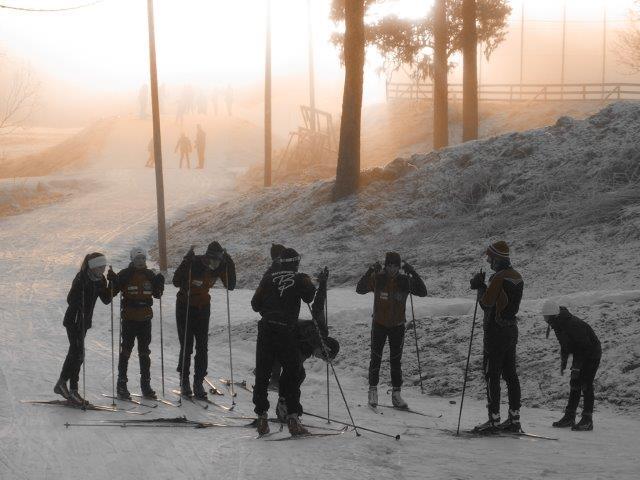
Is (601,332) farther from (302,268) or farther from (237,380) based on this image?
(302,268)

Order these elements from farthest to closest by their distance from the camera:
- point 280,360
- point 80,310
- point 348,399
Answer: point 348,399, point 80,310, point 280,360

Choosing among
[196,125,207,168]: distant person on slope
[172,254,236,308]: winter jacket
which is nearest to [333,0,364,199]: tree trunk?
[172,254,236,308]: winter jacket

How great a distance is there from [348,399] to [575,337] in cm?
333

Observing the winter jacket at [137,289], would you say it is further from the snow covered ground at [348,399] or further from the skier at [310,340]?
the skier at [310,340]

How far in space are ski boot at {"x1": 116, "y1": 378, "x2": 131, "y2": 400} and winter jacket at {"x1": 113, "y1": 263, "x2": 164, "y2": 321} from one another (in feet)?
2.40

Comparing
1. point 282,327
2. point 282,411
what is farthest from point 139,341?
point 282,327

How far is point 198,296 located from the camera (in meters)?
11.0

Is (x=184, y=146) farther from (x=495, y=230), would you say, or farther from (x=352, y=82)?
(x=495, y=230)

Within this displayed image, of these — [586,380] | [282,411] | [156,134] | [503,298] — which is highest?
[156,134]

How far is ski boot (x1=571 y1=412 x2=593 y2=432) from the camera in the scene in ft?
31.4

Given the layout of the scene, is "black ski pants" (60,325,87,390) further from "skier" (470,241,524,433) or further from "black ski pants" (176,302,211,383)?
"skier" (470,241,524,433)

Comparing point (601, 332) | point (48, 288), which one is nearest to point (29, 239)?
point (48, 288)

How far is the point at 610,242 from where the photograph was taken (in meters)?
17.4

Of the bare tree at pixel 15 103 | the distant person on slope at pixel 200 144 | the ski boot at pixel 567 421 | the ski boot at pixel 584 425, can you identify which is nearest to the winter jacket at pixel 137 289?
the ski boot at pixel 567 421
